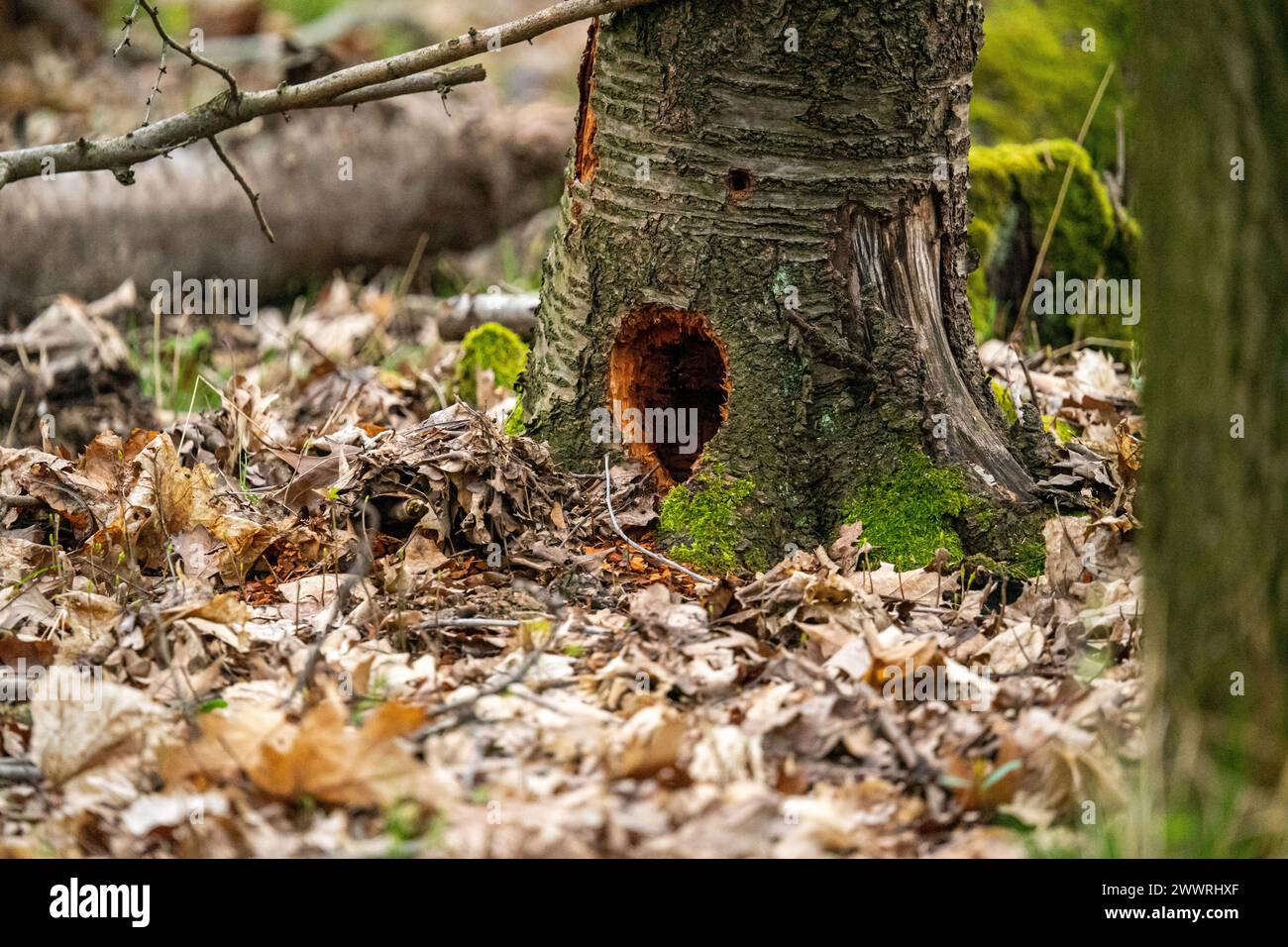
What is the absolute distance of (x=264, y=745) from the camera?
2455 mm

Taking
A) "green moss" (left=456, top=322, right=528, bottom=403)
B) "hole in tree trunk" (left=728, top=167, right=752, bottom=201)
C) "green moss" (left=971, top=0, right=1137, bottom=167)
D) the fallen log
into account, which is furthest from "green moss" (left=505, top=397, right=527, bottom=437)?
"green moss" (left=971, top=0, right=1137, bottom=167)

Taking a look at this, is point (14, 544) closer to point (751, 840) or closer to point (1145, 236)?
point (751, 840)

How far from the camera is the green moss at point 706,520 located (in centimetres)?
371

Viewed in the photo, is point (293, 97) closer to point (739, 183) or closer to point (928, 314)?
point (739, 183)

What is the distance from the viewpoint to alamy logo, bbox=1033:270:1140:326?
637cm

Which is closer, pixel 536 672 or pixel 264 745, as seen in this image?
pixel 264 745

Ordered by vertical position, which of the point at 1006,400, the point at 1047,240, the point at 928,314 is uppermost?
the point at 1047,240

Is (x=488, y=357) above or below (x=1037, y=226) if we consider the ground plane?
below

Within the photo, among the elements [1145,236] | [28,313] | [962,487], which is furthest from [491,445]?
[28,313]

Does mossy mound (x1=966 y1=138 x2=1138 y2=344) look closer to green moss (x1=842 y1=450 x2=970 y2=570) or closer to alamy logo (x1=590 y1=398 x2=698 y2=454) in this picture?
alamy logo (x1=590 y1=398 x2=698 y2=454)

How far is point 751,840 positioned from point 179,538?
2.19 meters

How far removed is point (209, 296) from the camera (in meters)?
7.73
